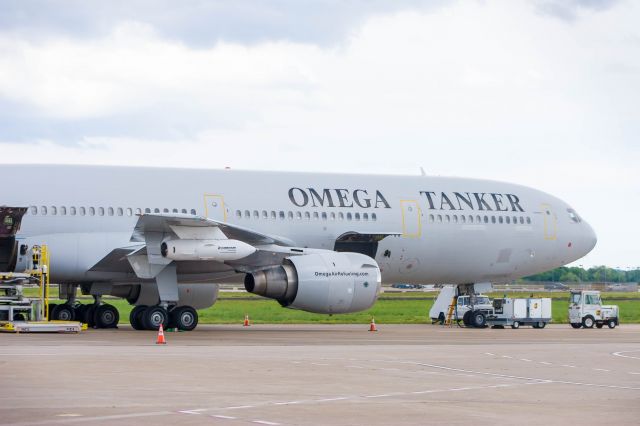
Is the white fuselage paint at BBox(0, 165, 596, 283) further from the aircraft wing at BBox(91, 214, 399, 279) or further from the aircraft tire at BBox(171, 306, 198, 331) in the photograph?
the aircraft tire at BBox(171, 306, 198, 331)

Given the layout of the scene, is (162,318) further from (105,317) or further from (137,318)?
(105,317)

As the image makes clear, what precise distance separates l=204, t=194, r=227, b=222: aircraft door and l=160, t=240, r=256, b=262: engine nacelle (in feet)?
8.66

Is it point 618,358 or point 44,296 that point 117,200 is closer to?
point 44,296

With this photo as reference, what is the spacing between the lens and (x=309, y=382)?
49.0ft

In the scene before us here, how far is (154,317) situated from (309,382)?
1461 centimetres

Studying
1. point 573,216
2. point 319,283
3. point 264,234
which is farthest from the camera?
point 573,216

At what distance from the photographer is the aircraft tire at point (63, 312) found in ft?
106

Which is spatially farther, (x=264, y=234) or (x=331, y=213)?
(x=331, y=213)

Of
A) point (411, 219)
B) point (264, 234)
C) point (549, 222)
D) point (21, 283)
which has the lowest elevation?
point (21, 283)

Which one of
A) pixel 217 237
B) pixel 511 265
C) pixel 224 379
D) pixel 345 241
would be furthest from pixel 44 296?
pixel 511 265

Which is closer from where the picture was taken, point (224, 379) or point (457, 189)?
point (224, 379)

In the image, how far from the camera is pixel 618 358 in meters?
20.9

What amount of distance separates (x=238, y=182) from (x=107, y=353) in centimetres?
1324

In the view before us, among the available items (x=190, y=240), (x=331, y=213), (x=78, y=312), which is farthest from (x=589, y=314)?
(x=78, y=312)
